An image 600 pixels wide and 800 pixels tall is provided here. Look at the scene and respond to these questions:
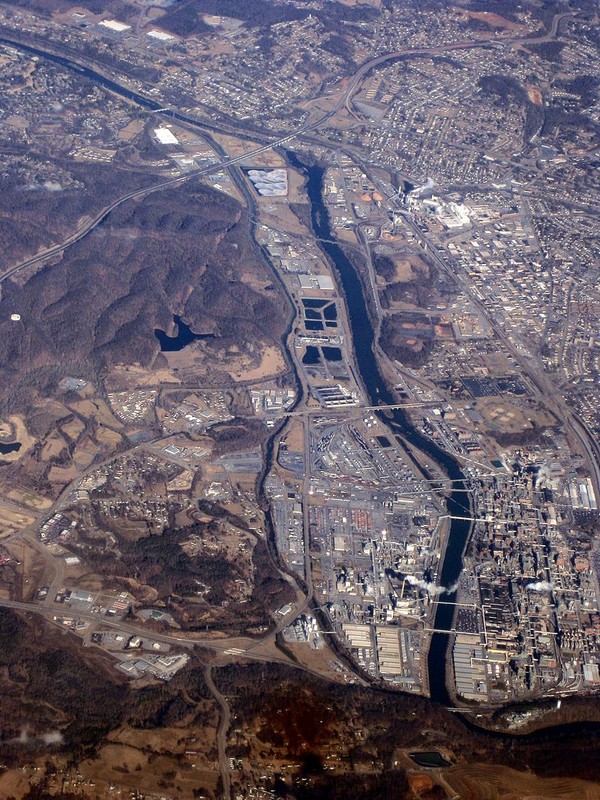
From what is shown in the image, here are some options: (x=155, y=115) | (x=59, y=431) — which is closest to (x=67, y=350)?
(x=59, y=431)

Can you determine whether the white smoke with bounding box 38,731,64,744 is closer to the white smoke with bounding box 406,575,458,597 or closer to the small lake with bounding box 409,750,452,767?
the small lake with bounding box 409,750,452,767

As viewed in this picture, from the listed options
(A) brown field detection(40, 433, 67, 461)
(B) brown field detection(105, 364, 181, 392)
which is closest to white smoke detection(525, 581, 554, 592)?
(B) brown field detection(105, 364, 181, 392)

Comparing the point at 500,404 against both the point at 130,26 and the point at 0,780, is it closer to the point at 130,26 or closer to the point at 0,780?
the point at 0,780

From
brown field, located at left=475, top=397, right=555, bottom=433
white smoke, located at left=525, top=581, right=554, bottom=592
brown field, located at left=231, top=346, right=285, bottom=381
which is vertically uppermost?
brown field, located at left=231, top=346, right=285, bottom=381

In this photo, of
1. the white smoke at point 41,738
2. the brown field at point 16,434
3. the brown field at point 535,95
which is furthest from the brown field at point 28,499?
the brown field at point 535,95

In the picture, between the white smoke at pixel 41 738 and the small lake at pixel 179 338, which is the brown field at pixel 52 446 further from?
the white smoke at pixel 41 738

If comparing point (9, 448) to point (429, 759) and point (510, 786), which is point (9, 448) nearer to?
point (429, 759)

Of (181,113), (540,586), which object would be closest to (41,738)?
(540,586)
